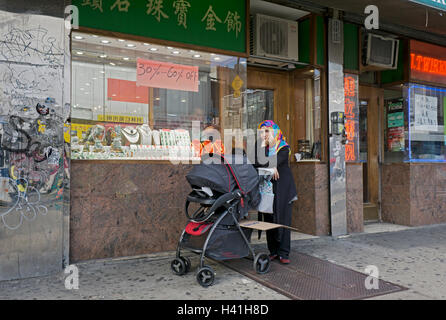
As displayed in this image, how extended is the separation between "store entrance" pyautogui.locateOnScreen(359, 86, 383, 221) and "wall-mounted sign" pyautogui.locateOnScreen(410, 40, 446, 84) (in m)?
0.73

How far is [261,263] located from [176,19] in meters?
3.25

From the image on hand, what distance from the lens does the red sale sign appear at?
4.80 m

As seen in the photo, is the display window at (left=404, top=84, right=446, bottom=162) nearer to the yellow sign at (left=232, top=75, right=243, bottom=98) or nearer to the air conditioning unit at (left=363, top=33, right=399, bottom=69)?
the air conditioning unit at (left=363, top=33, right=399, bottom=69)

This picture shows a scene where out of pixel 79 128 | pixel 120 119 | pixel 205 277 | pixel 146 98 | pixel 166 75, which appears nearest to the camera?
pixel 205 277

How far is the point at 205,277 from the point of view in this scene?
350 centimetres

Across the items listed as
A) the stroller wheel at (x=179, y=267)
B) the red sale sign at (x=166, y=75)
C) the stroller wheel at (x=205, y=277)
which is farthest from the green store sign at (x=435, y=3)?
the stroller wheel at (x=179, y=267)

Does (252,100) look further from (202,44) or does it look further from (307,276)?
(307,276)

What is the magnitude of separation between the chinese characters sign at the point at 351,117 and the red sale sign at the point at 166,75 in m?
2.61

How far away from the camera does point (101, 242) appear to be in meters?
4.36

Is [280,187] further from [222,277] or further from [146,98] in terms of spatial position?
[146,98]

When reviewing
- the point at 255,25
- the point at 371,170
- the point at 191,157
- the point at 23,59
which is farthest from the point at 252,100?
the point at 23,59

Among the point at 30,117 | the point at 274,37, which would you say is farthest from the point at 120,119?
the point at 274,37

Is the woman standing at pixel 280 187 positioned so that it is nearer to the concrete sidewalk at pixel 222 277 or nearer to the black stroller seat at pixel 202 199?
the concrete sidewalk at pixel 222 277

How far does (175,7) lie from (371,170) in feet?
15.6
